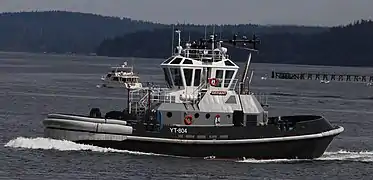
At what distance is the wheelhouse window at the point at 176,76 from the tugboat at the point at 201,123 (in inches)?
1.6

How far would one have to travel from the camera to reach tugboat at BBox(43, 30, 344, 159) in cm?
3681

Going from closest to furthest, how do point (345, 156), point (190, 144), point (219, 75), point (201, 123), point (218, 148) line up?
point (190, 144) < point (218, 148) < point (201, 123) < point (219, 75) < point (345, 156)

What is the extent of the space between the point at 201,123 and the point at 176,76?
2188mm

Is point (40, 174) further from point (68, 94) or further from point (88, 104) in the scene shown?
point (68, 94)

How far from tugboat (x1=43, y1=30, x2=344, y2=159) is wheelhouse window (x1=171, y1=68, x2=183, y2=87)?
0.13 feet

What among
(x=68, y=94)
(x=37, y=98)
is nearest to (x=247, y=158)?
(x=37, y=98)

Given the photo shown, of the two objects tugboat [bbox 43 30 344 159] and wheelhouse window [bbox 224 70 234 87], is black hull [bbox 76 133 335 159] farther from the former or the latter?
wheelhouse window [bbox 224 70 234 87]

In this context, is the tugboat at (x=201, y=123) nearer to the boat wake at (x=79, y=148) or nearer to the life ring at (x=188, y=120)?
the life ring at (x=188, y=120)

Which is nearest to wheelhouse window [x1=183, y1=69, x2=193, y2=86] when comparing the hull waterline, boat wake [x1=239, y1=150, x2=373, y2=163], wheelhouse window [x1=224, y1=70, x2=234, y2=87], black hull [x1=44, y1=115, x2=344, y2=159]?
wheelhouse window [x1=224, y1=70, x2=234, y2=87]

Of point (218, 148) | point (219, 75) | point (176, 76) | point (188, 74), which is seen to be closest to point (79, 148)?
point (176, 76)

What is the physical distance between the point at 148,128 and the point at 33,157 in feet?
15.1

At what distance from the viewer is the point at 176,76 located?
125 ft

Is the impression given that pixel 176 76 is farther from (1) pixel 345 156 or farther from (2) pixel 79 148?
(1) pixel 345 156

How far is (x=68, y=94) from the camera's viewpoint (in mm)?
87750
